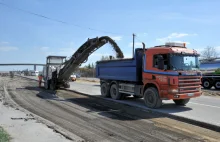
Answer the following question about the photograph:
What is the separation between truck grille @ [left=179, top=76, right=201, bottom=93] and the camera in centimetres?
1198

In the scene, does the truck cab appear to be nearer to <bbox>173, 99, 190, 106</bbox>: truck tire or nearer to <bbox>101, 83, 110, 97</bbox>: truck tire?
<bbox>173, 99, 190, 106</bbox>: truck tire

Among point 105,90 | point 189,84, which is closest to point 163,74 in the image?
point 189,84

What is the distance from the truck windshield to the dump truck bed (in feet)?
8.10

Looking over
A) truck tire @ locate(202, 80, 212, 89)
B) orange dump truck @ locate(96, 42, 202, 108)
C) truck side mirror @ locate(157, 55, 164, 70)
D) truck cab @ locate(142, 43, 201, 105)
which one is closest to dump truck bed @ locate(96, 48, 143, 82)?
orange dump truck @ locate(96, 42, 202, 108)

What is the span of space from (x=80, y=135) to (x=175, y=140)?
2.71 m

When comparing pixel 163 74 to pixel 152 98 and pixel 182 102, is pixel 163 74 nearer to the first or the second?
pixel 152 98

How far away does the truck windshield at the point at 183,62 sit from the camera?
1195 centimetres

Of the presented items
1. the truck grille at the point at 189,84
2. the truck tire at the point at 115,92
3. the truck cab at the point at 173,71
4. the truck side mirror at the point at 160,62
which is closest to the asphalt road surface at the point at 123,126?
the truck cab at the point at 173,71

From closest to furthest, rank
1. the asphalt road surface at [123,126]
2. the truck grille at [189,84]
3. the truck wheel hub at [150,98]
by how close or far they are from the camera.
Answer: the asphalt road surface at [123,126], the truck grille at [189,84], the truck wheel hub at [150,98]

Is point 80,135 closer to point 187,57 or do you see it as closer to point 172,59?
point 172,59

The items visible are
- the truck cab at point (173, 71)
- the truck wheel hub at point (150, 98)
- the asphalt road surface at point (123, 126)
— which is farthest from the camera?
the truck wheel hub at point (150, 98)

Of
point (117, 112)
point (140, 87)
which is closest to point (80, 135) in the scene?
point (117, 112)

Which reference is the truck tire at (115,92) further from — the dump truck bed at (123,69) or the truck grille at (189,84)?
the truck grille at (189,84)

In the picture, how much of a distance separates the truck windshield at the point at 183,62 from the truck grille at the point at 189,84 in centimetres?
47
